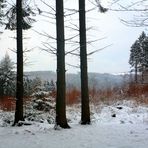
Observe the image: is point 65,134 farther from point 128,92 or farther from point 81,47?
point 128,92

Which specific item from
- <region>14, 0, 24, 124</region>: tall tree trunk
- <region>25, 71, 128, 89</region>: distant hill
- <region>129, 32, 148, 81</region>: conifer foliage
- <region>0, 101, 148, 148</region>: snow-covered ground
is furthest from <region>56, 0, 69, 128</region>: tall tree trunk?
<region>129, 32, 148, 81</region>: conifer foliage

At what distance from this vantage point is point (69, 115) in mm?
20094

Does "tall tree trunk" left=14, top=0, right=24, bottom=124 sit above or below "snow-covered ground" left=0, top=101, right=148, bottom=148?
above

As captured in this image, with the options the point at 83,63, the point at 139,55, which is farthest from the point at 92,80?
the point at 139,55

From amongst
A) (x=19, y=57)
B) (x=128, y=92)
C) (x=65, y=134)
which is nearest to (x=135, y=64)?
(x=128, y=92)

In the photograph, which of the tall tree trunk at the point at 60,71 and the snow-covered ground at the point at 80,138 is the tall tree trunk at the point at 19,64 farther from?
the tall tree trunk at the point at 60,71

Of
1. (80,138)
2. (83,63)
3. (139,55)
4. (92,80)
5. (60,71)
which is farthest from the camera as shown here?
(139,55)

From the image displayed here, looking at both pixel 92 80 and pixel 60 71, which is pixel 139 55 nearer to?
pixel 92 80

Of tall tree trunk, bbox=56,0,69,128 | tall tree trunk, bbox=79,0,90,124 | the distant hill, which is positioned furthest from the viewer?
the distant hill

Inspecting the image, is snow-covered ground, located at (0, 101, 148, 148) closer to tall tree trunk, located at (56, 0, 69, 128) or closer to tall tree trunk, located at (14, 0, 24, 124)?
tall tree trunk, located at (56, 0, 69, 128)

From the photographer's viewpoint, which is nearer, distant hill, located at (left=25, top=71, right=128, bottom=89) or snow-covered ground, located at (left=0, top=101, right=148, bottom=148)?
snow-covered ground, located at (left=0, top=101, right=148, bottom=148)

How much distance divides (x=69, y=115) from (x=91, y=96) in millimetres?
5684

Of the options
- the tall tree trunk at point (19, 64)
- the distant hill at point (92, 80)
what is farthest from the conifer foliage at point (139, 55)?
the tall tree trunk at point (19, 64)

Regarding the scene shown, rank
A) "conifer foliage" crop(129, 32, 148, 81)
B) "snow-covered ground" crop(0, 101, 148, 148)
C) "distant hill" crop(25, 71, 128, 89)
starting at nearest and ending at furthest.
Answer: "snow-covered ground" crop(0, 101, 148, 148) < "distant hill" crop(25, 71, 128, 89) < "conifer foliage" crop(129, 32, 148, 81)
